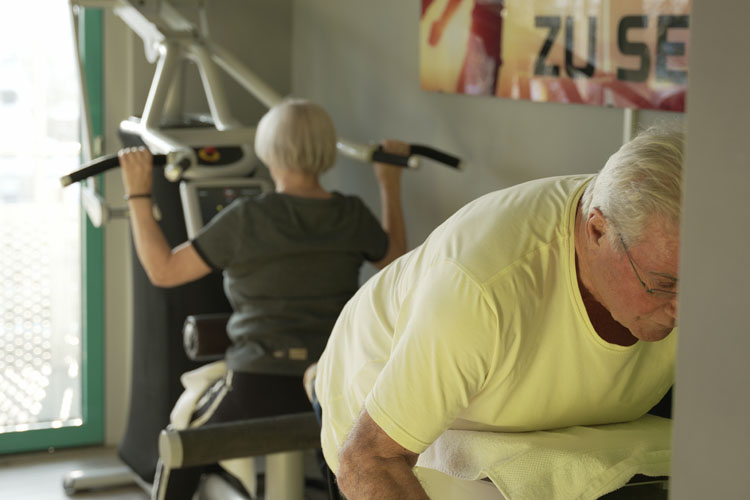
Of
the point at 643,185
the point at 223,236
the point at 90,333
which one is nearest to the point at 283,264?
the point at 223,236

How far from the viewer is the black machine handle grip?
2.63 meters

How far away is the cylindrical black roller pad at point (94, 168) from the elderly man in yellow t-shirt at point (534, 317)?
4.51 ft

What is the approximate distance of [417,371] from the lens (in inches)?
49.3

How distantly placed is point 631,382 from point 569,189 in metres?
0.30

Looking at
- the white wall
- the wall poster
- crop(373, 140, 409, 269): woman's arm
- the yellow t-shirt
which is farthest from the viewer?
crop(373, 140, 409, 269): woman's arm

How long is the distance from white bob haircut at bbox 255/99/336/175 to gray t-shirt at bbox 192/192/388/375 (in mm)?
115

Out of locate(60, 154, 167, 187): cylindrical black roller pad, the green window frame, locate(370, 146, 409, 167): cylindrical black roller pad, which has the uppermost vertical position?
locate(370, 146, 409, 167): cylindrical black roller pad

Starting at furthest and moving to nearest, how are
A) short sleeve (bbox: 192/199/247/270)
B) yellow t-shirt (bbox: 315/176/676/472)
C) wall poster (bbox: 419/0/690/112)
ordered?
short sleeve (bbox: 192/199/247/270), wall poster (bbox: 419/0/690/112), yellow t-shirt (bbox: 315/176/676/472)

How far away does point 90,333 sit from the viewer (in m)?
Result: 3.96

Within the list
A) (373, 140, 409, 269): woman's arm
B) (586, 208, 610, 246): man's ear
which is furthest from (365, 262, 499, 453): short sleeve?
(373, 140, 409, 269): woman's arm

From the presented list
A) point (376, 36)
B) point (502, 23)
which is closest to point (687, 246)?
point (502, 23)

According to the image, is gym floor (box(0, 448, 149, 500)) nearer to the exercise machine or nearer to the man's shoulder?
the exercise machine

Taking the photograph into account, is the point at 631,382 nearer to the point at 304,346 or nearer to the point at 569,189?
the point at 569,189

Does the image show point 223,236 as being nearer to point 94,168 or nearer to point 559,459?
point 94,168
